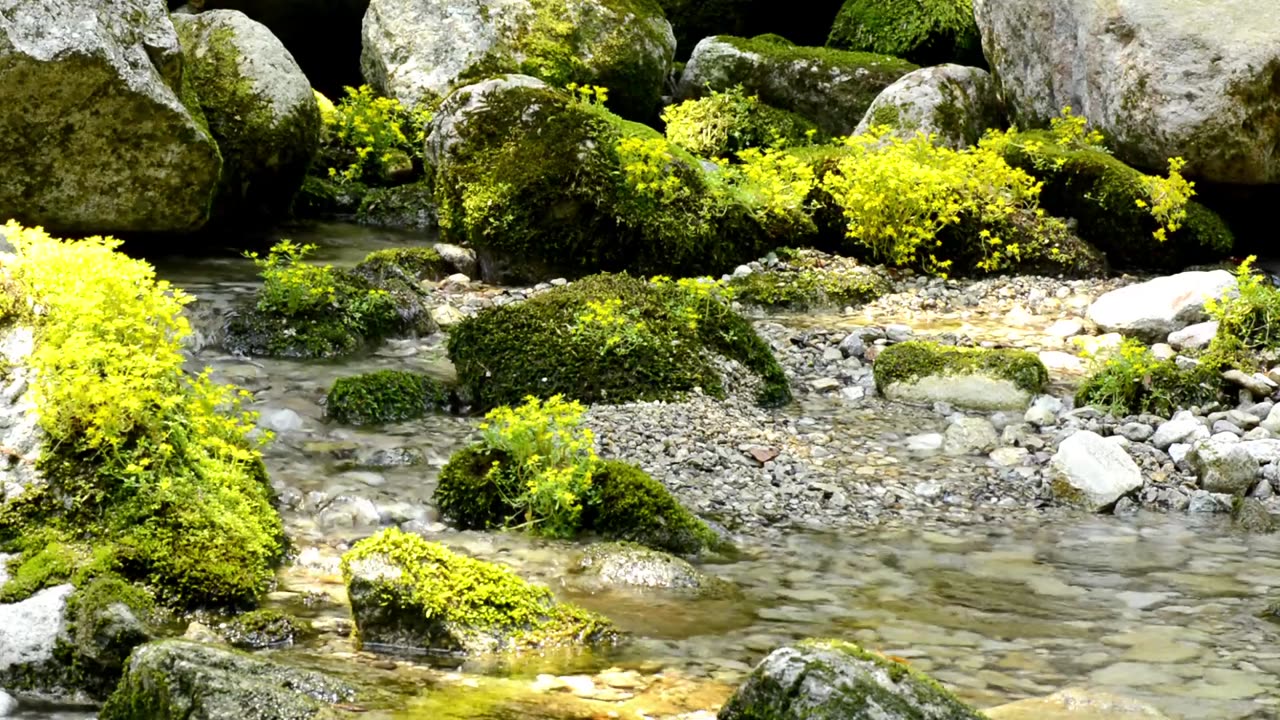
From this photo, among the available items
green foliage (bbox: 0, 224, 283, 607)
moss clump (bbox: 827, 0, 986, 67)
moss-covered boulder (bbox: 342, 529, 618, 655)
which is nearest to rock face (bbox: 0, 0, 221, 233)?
green foliage (bbox: 0, 224, 283, 607)

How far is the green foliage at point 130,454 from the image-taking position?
5.59m

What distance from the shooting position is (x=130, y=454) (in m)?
5.89

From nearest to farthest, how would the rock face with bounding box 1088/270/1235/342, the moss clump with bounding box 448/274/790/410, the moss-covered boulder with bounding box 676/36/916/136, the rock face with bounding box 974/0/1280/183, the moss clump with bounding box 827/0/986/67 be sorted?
1. the moss clump with bounding box 448/274/790/410
2. the rock face with bounding box 1088/270/1235/342
3. the rock face with bounding box 974/0/1280/183
4. the moss-covered boulder with bounding box 676/36/916/136
5. the moss clump with bounding box 827/0/986/67

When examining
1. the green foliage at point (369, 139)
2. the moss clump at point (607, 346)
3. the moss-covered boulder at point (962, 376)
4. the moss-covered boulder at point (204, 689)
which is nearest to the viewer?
the moss-covered boulder at point (204, 689)

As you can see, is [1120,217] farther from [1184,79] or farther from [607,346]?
[607,346]

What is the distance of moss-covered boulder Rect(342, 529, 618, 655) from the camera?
526cm

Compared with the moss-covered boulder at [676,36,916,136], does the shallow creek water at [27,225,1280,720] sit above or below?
below

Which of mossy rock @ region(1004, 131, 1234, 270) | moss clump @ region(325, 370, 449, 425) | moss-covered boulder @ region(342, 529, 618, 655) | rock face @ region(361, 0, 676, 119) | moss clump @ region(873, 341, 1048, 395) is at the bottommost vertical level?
moss clump @ region(325, 370, 449, 425)

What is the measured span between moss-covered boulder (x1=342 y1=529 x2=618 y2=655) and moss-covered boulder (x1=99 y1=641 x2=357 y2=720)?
763mm

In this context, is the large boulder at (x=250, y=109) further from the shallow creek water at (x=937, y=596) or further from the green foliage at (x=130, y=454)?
the green foliage at (x=130, y=454)

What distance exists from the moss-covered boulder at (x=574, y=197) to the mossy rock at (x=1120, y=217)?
10.0 feet

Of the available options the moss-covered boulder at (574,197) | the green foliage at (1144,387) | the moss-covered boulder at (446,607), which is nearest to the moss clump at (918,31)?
the moss-covered boulder at (574,197)

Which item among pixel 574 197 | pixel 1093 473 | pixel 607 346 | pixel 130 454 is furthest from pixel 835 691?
pixel 574 197

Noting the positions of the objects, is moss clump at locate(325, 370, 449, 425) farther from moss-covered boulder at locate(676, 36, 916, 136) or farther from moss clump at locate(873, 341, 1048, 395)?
moss-covered boulder at locate(676, 36, 916, 136)
